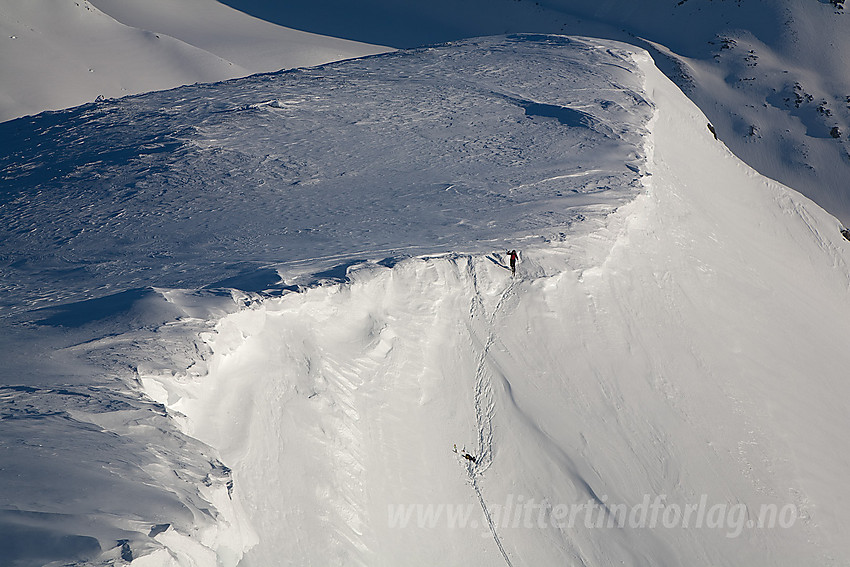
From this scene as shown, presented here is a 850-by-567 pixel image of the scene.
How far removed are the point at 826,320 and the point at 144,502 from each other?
9.94 m

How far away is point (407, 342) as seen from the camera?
697cm

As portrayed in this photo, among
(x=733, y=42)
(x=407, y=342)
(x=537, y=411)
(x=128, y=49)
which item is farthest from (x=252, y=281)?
(x=733, y=42)

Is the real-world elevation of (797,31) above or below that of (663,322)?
above

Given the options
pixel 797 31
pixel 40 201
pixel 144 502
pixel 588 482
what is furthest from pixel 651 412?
pixel 797 31

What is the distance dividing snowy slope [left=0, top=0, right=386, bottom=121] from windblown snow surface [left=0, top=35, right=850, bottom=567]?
5988mm

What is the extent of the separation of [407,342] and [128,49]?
54.1 ft

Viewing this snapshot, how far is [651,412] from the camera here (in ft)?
24.8

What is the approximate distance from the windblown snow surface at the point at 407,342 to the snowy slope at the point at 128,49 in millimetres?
5988

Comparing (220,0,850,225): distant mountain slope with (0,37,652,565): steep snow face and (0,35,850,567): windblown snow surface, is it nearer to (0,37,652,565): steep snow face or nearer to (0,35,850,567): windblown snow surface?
(0,37,652,565): steep snow face

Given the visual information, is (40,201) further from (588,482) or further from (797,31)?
(797,31)

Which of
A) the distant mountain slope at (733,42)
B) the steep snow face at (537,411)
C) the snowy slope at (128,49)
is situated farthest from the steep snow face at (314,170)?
the distant mountain slope at (733,42)

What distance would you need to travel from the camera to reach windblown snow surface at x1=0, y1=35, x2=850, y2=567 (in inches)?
194

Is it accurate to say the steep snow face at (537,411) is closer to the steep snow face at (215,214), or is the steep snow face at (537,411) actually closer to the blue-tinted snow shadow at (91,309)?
the steep snow face at (215,214)

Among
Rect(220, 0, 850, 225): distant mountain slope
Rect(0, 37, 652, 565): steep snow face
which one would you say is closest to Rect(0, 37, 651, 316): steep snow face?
Rect(0, 37, 652, 565): steep snow face
